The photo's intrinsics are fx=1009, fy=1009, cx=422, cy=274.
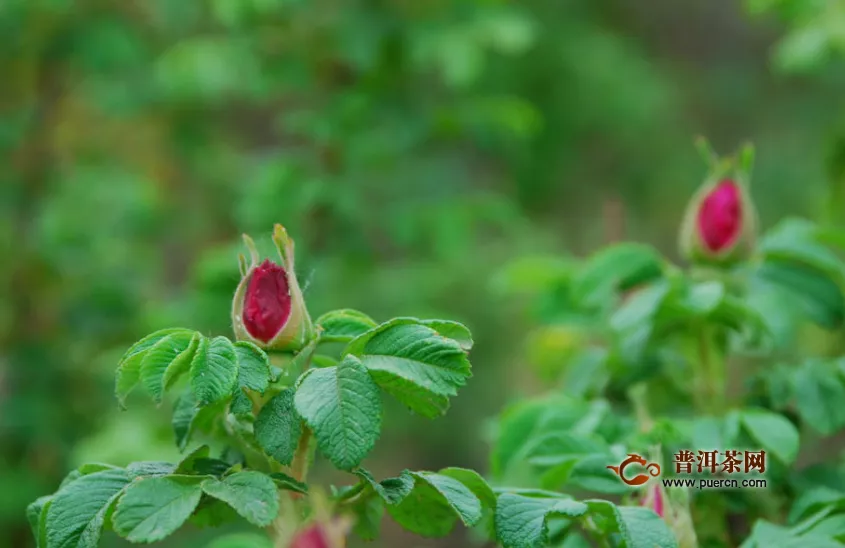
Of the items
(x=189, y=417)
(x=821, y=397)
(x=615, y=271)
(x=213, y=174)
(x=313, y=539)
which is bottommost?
(x=313, y=539)

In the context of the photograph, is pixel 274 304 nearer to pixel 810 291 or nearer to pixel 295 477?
pixel 295 477

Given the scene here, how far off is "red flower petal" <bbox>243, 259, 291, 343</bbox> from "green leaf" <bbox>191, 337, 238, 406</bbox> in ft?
0.15

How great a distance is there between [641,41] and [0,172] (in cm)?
243

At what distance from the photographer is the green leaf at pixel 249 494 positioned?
0.53 metres

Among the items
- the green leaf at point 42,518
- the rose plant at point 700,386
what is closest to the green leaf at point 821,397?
the rose plant at point 700,386

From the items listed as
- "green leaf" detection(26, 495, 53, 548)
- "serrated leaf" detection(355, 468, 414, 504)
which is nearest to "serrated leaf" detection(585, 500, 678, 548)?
"serrated leaf" detection(355, 468, 414, 504)

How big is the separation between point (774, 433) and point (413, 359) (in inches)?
14.5

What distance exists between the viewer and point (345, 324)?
682 millimetres

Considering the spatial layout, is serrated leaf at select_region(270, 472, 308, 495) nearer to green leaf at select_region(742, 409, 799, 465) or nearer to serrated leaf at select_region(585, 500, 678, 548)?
serrated leaf at select_region(585, 500, 678, 548)

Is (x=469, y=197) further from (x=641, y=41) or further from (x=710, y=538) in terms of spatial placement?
(x=641, y=41)

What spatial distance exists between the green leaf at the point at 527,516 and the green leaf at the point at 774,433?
226mm

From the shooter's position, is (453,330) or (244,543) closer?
(453,330)

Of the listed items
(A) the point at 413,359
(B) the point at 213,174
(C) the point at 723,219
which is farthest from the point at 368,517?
(B) the point at 213,174

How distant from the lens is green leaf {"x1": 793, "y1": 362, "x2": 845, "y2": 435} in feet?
2.75
